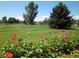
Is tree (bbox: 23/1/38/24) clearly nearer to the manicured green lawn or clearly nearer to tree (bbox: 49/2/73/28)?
the manicured green lawn

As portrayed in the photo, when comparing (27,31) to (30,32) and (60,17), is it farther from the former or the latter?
(60,17)

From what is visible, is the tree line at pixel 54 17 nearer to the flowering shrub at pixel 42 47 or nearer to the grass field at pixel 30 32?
the grass field at pixel 30 32

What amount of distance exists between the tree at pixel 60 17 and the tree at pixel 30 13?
1.19 feet

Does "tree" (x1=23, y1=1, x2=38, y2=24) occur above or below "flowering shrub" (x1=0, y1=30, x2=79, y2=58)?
above

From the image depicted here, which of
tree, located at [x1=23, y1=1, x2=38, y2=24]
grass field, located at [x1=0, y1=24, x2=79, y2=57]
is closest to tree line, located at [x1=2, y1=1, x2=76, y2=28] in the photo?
tree, located at [x1=23, y1=1, x2=38, y2=24]

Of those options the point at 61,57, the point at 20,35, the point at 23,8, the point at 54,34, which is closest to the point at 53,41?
the point at 54,34

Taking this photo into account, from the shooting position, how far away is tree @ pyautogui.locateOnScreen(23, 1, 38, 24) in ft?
10.3

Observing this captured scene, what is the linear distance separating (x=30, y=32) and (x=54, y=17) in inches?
23.6

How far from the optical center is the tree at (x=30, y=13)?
3.13 m

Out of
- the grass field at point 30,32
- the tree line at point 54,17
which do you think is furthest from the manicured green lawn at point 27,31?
the tree line at point 54,17

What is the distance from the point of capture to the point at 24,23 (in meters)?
3.24

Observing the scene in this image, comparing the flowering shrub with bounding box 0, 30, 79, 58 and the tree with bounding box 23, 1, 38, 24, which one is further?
the tree with bounding box 23, 1, 38, 24

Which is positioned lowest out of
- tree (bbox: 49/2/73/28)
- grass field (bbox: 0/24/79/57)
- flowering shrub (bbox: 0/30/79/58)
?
flowering shrub (bbox: 0/30/79/58)

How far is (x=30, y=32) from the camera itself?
3.17m
